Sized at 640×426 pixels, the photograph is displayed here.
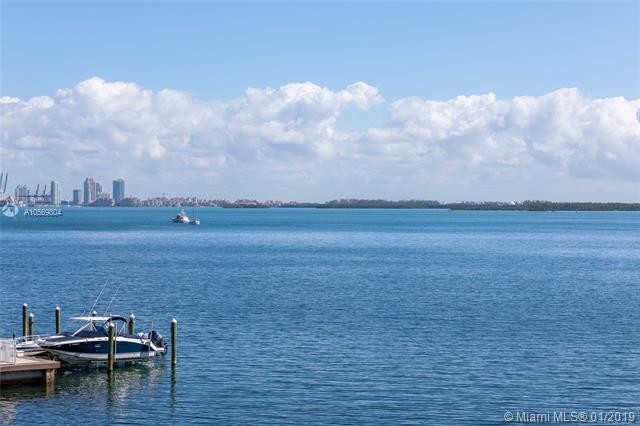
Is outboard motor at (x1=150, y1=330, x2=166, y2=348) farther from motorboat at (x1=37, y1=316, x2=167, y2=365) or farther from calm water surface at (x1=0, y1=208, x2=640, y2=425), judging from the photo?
calm water surface at (x1=0, y1=208, x2=640, y2=425)

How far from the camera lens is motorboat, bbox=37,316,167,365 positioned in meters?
42.3

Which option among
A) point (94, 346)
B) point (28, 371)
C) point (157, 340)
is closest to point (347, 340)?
point (157, 340)

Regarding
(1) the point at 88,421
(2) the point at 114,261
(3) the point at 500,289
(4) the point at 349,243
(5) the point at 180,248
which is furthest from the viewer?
(4) the point at 349,243

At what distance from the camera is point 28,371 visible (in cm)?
3869

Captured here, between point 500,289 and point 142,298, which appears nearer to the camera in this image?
point 142,298

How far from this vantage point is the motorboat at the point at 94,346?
139 ft

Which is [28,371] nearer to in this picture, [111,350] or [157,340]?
[111,350]

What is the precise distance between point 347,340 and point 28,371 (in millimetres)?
18344

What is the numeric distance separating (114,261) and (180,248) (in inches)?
1302

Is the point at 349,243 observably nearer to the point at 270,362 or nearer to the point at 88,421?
the point at 270,362

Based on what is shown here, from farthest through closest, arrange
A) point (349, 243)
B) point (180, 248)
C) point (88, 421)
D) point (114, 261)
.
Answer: point (349, 243) → point (180, 248) → point (114, 261) → point (88, 421)

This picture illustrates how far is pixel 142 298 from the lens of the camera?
229ft

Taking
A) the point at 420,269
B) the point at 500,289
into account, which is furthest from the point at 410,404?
the point at 420,269

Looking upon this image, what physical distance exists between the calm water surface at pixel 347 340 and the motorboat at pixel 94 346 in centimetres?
82
